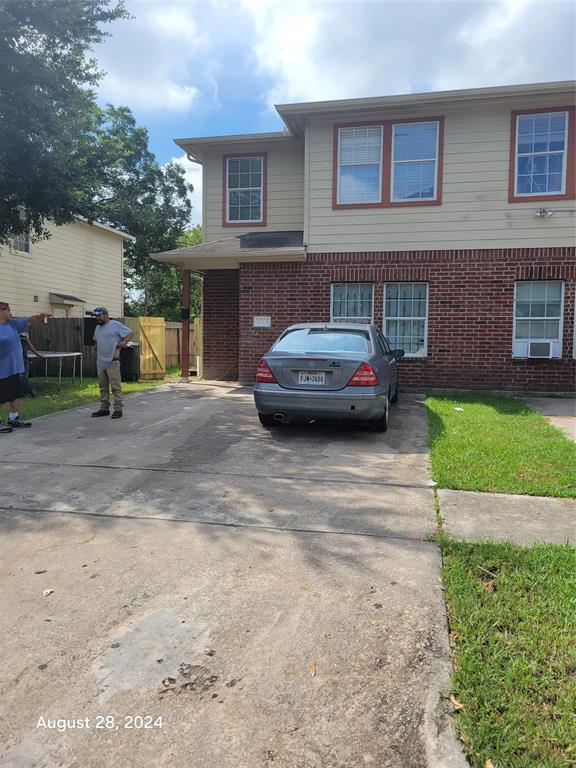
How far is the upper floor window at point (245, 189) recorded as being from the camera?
45.2ft

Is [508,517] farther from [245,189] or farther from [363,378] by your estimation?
[245,189]

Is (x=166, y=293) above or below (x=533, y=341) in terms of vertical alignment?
above

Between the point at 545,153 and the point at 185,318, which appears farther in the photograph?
the point at 185,318

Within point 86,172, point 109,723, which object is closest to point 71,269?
point 86,172

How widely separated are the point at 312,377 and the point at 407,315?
5812mm

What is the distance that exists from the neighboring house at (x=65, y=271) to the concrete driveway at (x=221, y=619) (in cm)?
1392

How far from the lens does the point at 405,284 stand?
12109 mm

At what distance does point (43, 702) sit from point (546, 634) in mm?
2215

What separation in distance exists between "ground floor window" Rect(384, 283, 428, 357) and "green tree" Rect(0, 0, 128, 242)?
7014mm

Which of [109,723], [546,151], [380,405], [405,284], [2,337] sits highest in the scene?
[546,151]

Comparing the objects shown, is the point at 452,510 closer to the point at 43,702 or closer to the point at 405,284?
the point at 43,702

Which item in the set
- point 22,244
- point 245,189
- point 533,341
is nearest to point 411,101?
point 245,189

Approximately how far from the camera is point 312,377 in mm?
6941

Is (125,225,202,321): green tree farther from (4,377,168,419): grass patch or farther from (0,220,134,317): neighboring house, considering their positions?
(4,377,168,419): grass patch
